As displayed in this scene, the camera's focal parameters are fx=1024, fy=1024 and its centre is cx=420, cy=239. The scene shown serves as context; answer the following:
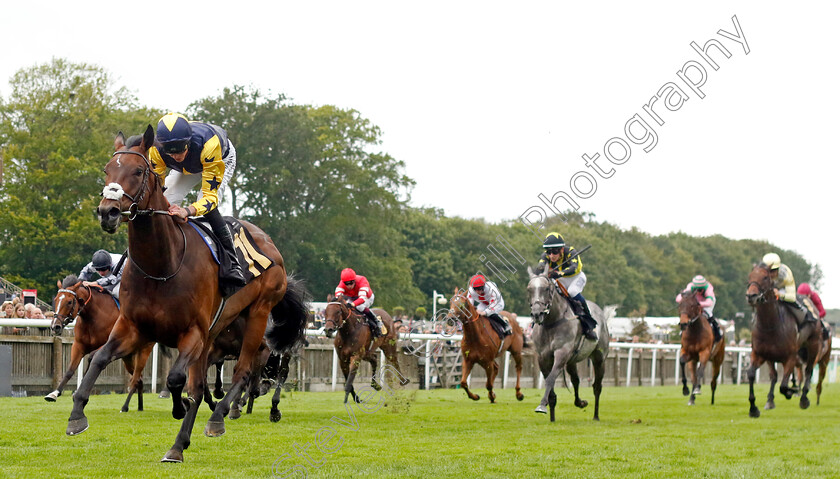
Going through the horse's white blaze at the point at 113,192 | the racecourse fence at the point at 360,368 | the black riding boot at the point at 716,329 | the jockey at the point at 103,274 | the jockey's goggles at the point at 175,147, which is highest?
the jockey's goggles at the point at 175,147

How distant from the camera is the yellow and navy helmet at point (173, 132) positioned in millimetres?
7137

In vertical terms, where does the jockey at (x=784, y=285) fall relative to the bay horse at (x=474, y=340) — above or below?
above

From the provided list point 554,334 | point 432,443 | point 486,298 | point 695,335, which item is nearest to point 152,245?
point 432,443

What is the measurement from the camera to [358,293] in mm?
15172

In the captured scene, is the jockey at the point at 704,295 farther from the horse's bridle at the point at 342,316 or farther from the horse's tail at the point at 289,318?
the horse's tail at the point at 289,318

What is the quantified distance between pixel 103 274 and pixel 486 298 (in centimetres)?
686

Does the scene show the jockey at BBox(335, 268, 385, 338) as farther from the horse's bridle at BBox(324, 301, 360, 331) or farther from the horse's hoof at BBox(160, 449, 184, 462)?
the horse's hoof at BBox(160, 449, 184, 462)

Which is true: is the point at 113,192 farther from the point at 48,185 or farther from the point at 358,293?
the point at 48,185

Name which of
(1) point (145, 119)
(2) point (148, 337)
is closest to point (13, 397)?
(2) point (148, 337)

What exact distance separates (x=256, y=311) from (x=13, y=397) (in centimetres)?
742

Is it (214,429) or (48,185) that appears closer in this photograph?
(214,429)

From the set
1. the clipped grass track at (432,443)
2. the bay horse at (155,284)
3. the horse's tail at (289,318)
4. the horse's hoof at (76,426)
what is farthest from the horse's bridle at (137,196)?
the horse's tail at (289,318)

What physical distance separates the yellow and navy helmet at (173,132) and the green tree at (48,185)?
94.2 feet

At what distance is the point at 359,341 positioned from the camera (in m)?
14.9
